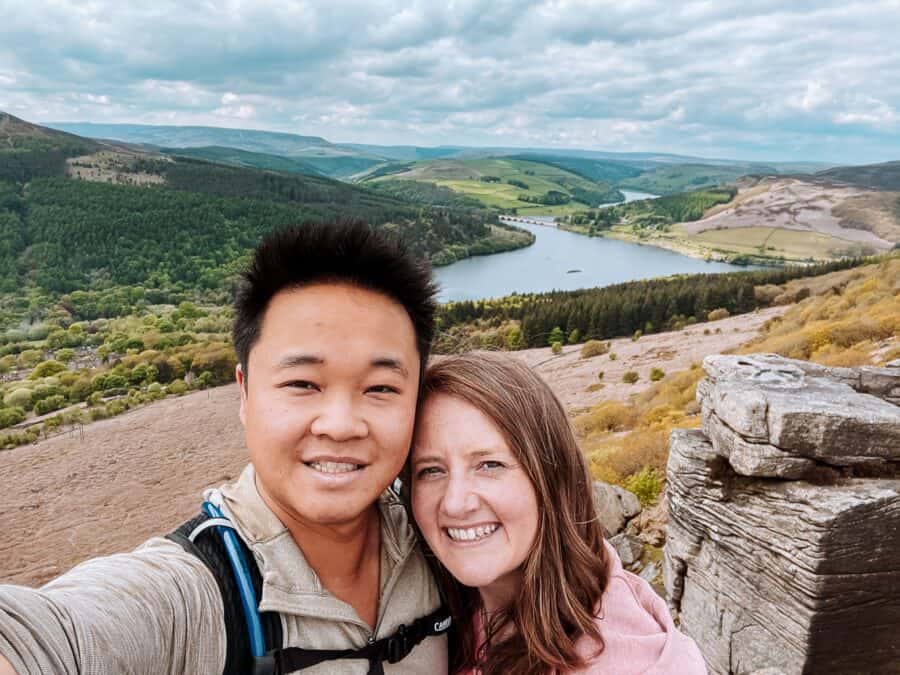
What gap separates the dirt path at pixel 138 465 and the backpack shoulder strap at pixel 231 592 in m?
23.1

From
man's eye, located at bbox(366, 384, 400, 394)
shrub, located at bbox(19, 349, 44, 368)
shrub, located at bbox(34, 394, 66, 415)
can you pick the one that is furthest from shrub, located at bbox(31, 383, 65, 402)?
man's eye, located at bbox(366, 384, 400, 394)

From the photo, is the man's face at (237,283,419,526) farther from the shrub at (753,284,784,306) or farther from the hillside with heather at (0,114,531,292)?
the hillside with heather at (0,114,531,292)

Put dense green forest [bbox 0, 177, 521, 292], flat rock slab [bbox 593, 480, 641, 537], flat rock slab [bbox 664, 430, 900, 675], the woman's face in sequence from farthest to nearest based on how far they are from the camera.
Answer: dense green forest [bbox 0, 177, 521, 292]
flat rock slab [bbox 593, 480, 641, 537]
flat rock slab [bbox 664, 430, 900, 675]
the woman's face

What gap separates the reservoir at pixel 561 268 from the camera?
86.1 meters

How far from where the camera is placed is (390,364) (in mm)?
1946

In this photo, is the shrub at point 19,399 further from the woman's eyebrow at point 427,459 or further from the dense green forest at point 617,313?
the woman's eyebrow at point 427,459

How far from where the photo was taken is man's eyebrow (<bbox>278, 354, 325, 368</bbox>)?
1.85m

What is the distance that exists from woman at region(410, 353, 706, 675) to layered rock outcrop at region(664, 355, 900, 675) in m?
3.32

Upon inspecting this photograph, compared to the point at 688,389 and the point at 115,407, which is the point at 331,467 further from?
the point at 115,407

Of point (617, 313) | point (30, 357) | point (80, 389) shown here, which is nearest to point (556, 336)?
point (617, 313)

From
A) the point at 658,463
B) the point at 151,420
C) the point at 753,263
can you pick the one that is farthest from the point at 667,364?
the point at 753,263

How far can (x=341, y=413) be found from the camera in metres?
1.83

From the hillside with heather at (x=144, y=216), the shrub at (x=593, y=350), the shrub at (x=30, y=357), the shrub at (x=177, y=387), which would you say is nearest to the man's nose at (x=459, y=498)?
the shrub at (x=593, y=350)

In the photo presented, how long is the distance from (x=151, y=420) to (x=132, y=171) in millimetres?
118520
